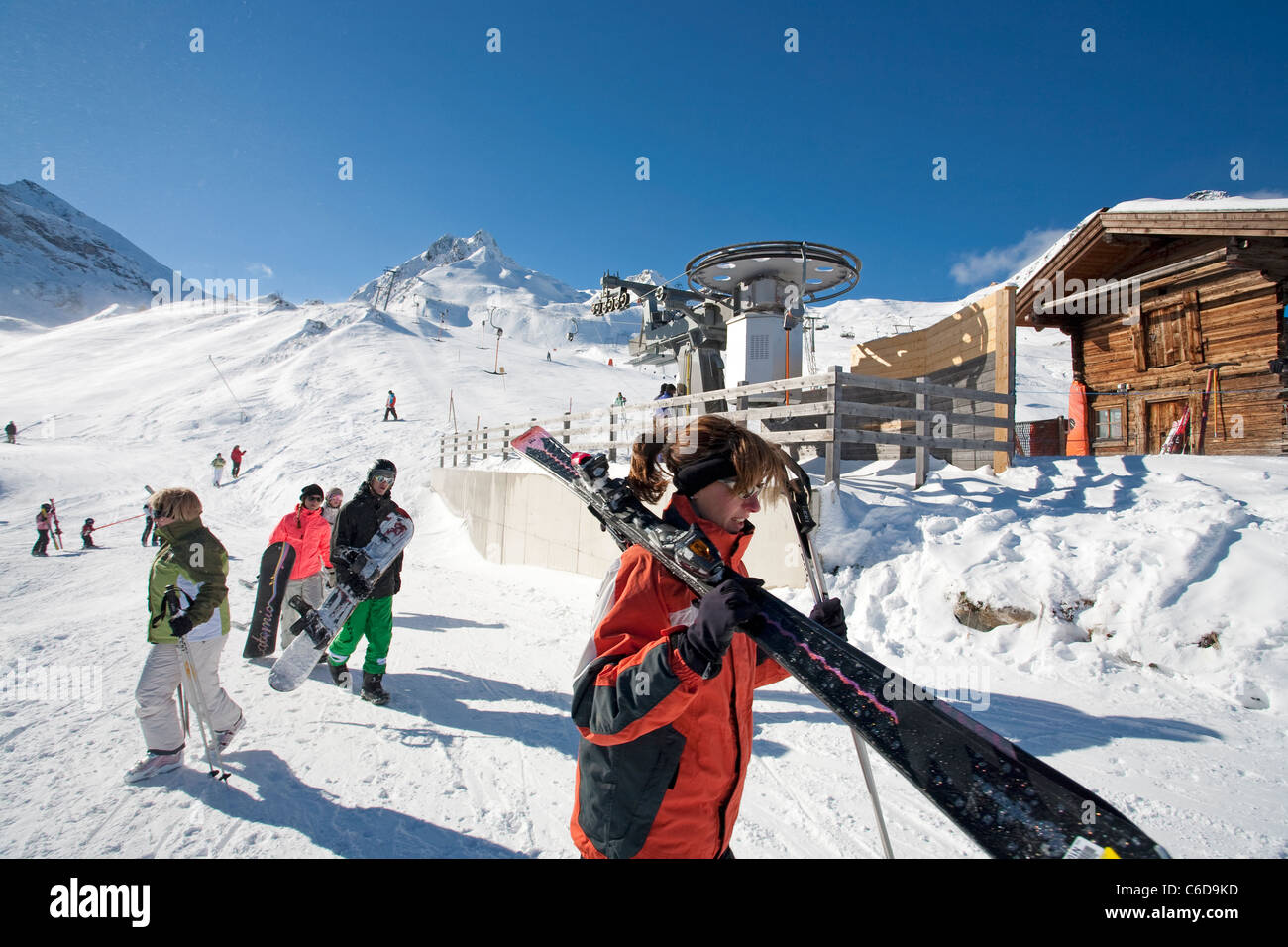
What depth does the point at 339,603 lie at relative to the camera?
14.1ft

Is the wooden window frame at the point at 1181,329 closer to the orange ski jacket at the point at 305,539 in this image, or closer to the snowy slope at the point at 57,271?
the orange ski jacket at the point at 305,539

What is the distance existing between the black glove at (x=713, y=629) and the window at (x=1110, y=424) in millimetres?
14562

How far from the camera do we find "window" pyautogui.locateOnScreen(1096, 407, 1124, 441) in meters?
12.1

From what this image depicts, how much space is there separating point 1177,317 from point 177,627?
15499 millimetres

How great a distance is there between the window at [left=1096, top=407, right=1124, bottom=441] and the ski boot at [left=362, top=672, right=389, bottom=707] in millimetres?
14525

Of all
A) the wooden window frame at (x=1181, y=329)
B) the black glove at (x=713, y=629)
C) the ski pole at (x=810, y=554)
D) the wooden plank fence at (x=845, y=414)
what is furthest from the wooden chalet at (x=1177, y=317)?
the black glove at (x=713, y=629)

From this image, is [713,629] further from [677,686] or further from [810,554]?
[810,554]

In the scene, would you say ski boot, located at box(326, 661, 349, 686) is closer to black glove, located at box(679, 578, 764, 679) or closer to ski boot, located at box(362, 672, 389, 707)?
ski boot, located at box(362, 672, 389, 707)

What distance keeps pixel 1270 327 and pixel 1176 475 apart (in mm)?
6338

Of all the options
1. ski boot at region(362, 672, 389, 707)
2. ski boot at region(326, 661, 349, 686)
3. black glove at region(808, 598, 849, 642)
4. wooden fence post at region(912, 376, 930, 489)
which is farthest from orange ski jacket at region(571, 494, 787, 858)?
wooden fence post at region(912, 376, 930, 489)

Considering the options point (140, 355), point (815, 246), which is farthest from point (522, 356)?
point (815, 246)

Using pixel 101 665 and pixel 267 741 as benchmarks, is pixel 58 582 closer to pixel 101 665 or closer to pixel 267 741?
pixel 101 665

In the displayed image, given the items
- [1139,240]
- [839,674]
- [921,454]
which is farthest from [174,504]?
[1139,240]

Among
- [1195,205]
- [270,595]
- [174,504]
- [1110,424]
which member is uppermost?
[1195,205]
